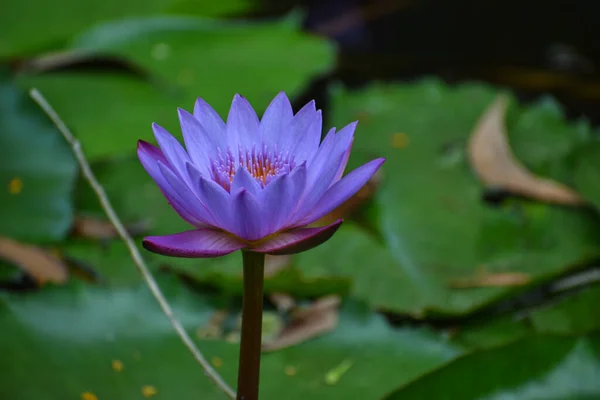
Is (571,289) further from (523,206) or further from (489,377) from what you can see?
(489,377)

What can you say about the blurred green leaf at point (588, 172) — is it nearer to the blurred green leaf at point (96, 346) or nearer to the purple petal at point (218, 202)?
the blurred green leaf at point (96, 346)

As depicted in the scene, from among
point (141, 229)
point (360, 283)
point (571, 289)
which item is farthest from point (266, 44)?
point (571, 289)

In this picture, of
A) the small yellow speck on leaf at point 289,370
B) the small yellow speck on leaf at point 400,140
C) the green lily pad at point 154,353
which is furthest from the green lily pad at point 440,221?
the small yellow speck on leaf at point 289,370

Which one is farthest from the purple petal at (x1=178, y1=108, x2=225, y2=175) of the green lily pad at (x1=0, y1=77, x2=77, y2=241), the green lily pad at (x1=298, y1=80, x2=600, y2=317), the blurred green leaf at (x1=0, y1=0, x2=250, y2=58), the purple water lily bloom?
the blurred green leaf at (x1=0, y1=0, x2=250, y2=58)

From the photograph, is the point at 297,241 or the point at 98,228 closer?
the point at 297,241

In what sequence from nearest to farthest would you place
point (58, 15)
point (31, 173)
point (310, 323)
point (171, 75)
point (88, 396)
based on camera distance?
point (88, 396)
point (310, 323)
point (31, 173)
point (171, 75)
point (58, 15)

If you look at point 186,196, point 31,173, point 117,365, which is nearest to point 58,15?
point 31,173

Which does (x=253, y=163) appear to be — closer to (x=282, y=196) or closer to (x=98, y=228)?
(x=282, y=196)

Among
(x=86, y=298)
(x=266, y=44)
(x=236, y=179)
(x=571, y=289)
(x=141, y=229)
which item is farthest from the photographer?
(x=266, y=44)
